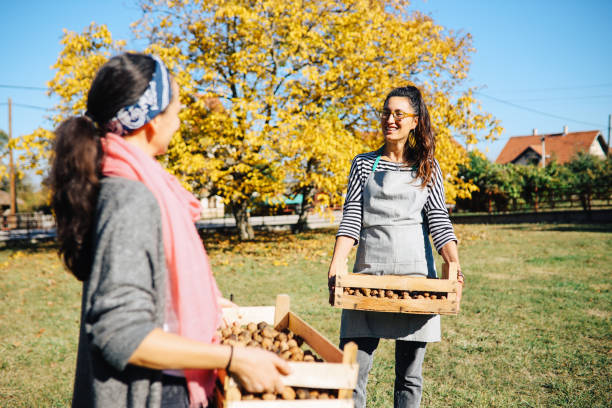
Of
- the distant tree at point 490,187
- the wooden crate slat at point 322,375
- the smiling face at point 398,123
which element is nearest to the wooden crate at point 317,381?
the wooden crate slat at point 322,375

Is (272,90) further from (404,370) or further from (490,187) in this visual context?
(490,187)

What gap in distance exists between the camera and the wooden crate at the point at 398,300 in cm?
233

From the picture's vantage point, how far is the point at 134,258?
1.16 m

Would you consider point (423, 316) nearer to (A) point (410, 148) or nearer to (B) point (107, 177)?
(A) point (410, 148)

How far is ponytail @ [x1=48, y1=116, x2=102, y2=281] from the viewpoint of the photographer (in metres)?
1.21

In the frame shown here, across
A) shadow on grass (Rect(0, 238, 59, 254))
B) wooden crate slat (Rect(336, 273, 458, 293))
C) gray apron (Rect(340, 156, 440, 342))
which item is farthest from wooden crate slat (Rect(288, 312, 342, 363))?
shadow on grass (Rect(0, 238, 59, 254))

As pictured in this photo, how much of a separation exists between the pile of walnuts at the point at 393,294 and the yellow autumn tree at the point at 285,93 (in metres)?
8.22

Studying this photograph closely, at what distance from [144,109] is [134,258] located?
44cm

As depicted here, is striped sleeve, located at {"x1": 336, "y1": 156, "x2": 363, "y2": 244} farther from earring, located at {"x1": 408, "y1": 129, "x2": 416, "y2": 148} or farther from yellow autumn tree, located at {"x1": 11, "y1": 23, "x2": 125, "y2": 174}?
yellow autumn tree, located at {"x1": 11, "y1": 23, "x2": 125, "y2": 174}

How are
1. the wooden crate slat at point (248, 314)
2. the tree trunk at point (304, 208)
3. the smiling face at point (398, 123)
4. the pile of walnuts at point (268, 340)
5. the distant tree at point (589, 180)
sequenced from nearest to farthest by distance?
the pile of walnuts at point (268, 340) → the wooden crate slat at point (248, 314) → the smiling face at point (398, 123) → the tree trunk at point (304, 208) → the distant tree at point (589, 180)

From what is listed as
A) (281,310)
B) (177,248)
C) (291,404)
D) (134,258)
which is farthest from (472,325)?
(134,258)

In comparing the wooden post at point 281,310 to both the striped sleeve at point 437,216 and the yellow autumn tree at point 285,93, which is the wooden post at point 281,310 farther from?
the yellow autumn tree at point 285,93

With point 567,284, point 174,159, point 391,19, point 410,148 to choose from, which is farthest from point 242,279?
point 391,19

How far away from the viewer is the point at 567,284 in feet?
26.4
